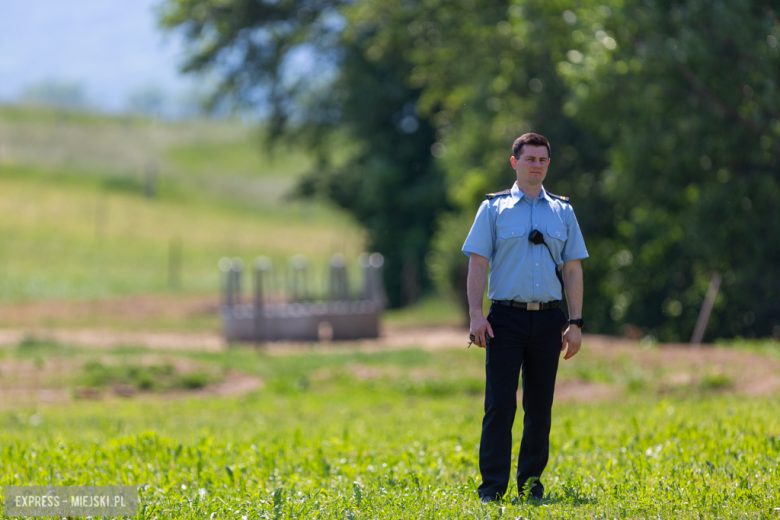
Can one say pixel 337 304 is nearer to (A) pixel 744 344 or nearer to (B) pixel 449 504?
(A) pixel 744 344

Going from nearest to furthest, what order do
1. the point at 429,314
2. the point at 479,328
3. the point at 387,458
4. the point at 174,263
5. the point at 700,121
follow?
the point at 479,328
the point at 387,458
the point at 700,121
the point at 429,314
the point at 174,263

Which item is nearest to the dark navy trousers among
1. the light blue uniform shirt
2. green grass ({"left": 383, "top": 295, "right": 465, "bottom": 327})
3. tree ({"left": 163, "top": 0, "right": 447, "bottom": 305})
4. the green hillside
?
the light blue uniform shirt

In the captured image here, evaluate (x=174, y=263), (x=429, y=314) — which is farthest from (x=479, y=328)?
(x=174, y=263)

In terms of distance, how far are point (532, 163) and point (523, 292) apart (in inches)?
30.2

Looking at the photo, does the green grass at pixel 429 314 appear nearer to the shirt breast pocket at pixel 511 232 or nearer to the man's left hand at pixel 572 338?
the man's left hand at pixel 572 338

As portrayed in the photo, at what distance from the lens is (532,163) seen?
18.5 ft

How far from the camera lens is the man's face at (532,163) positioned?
5.62 meters

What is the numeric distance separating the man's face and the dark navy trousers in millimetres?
773

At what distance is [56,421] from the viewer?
11.4 meters

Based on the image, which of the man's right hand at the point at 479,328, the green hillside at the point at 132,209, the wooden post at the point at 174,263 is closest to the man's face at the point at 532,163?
the man's right hand at the point at 479,328

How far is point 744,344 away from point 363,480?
11257 millimetres

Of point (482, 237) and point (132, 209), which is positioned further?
point (132, 209)

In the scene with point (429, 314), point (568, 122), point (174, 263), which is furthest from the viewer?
point (174, 263)

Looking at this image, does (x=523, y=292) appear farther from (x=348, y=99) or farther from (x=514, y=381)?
(x=348, y=99)
